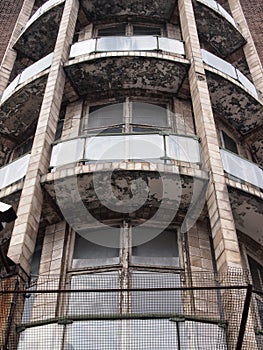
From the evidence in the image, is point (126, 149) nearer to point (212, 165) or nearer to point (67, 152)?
point (67, 152)

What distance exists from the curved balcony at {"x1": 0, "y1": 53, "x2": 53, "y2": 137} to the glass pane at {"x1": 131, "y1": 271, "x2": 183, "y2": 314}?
6.44m

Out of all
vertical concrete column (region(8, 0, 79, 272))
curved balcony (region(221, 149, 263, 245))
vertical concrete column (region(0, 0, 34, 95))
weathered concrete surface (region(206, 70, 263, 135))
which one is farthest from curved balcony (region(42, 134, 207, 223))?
vertical concrete column (region(0, 0, 34, 95))

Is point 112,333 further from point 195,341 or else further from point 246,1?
point 246,1

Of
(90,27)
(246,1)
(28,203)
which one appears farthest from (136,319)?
(246,1)

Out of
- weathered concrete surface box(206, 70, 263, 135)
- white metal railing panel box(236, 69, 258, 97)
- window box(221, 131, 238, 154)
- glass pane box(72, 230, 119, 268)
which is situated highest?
white metal railing panel box(236, 69, 258, 97)

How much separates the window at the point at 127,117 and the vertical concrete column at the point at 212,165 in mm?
1160

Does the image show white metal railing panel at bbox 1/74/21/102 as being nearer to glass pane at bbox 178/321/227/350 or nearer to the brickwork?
glass pane at bbox 178/321/227/350

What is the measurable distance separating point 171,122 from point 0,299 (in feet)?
21.2

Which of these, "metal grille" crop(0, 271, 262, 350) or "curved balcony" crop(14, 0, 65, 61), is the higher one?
"curved balcony" crop(14, 0, 65, 61)

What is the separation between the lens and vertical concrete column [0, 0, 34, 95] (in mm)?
14773

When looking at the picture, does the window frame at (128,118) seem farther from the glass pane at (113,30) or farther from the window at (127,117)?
the glass pane at (113,30)

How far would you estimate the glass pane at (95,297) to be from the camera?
7.98 meters

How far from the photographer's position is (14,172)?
1081cm

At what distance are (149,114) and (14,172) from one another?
389 cm
